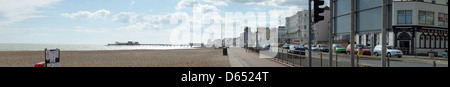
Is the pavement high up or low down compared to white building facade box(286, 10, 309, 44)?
down

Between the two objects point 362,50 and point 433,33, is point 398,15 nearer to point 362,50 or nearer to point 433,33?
point 433,33

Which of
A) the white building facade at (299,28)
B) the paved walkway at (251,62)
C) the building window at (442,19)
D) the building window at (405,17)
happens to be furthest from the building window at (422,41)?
the white building facade at (299,28)

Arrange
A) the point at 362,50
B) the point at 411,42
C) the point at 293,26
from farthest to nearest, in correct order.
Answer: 1. the point at 293,26
2. the point at 411,42
3. the point at 362,50

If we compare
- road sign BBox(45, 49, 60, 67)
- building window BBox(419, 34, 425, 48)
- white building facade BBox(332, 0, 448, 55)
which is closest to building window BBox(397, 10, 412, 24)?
white building facade BBox(332, 0, 448, 55)

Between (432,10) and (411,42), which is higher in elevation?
(432,10)

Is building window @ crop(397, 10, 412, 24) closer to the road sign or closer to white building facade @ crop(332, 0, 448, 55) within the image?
white building facade @ crop(332, 0, 448, 55)

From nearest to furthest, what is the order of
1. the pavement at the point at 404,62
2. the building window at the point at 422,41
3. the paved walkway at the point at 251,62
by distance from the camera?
the pavement at the point at 404,62
the paved walkway at the point at 251,62
the building window at the point at 422,41

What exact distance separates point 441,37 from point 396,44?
7472mm

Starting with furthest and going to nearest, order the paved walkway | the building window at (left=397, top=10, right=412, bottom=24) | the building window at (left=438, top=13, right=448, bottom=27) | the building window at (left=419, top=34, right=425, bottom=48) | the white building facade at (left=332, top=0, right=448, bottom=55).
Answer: the building window at (left=438, top=13, right=448, bottom=27)
the building window at (left=397, top=10, right=412, bottom=24)
the building window at (left=419, top=34, right=425, bottom=48)
the white building facade at (left=332, top=0, right=448, bottom=55)
the paved walkway

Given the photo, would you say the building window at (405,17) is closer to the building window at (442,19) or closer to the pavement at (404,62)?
the building window at (442,19)
